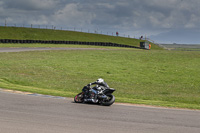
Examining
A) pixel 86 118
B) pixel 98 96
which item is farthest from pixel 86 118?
pixel 98 96

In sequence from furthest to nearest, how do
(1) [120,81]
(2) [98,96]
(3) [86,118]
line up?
(1) [120,81] < (2) [98,96] < (3) [86,118]

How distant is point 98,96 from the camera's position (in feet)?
45.2

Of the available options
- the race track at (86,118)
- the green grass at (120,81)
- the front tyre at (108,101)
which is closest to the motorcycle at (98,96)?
the front tyre at (108,101)

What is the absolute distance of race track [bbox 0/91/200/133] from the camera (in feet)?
30.8

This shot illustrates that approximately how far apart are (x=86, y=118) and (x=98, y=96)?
2983mm

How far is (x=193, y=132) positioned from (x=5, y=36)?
2840 inches

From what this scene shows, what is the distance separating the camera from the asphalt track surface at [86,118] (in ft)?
30.8

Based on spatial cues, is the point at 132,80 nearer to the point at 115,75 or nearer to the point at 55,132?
the point at 115,75

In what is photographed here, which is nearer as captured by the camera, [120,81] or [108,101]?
[108,101]

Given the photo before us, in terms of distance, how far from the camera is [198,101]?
1645 cm

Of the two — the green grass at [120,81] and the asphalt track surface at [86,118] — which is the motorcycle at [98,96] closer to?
the asphalt track surface at [86,118]

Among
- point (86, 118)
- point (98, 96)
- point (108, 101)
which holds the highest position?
point (98, 96)

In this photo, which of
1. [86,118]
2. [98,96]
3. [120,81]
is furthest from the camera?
[120,81]

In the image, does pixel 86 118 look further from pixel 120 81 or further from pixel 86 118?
pixel 120 81
